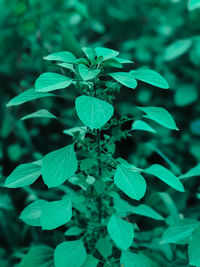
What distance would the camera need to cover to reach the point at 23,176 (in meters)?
0.82

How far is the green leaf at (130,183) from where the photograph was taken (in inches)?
27.2

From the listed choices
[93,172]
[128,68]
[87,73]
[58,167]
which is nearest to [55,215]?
[58,167]

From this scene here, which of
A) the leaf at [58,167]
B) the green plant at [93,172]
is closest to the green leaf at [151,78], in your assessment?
the green plant at [93,172]

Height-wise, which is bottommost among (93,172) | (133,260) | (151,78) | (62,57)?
(133,260)

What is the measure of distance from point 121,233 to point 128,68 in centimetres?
152

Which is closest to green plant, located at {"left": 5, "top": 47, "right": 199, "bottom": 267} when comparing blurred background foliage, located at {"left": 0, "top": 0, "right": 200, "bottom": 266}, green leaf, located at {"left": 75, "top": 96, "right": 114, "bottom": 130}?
green leaf, located at {"left": 75, "top": 96, "right": 114, "bottom": 130}

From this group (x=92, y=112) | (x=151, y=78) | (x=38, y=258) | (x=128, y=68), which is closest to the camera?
(x=92, y=112)

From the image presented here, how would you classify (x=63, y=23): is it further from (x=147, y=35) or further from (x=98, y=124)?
(x=98, y=124)

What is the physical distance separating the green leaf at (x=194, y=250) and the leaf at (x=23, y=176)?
410 mm

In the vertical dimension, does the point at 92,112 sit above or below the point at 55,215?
above

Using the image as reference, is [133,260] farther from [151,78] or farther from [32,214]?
[151,78]

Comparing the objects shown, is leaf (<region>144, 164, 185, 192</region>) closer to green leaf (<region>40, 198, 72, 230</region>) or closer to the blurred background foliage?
green leaf (<region>40, 198, 72, 230</region>)

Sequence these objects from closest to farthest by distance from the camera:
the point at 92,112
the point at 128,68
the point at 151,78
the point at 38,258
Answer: the point at 92,112 < the point at 151,78 < the point at 38,258 < the point at 128,68

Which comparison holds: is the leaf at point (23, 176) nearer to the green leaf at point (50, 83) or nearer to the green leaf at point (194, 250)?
the green leaf at point (50, 83)
